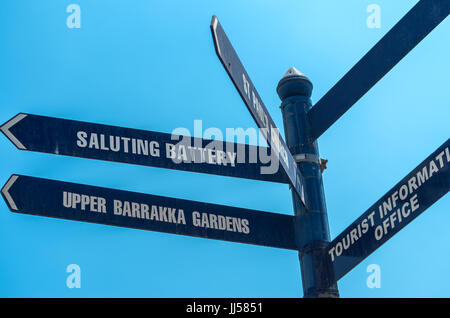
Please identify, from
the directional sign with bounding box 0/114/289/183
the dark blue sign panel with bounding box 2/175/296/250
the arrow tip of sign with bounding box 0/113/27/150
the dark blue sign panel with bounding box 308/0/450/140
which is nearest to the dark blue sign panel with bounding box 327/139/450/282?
the dark blue sign panel with bounding box 2/175/296/250

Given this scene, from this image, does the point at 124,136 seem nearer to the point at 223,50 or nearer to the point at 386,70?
the point at 223,50

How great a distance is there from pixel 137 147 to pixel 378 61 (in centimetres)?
207

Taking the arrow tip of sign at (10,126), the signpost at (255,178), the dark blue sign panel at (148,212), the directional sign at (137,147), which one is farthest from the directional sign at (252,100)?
the arrow tip of sign at (10,126)

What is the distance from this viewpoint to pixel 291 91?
5641mm

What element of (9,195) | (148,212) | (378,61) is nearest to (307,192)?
(378,61)

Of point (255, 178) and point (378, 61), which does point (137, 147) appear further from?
point (378, 61)

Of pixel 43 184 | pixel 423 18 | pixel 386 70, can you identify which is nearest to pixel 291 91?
pixel 386 70

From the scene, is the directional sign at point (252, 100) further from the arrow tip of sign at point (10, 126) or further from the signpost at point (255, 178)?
the arrow tip of sign at point (10, 126)

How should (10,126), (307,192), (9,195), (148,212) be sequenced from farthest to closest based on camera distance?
(307,192)
(148,212)
(10,126)
(9,195)

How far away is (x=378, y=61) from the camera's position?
5.03 m

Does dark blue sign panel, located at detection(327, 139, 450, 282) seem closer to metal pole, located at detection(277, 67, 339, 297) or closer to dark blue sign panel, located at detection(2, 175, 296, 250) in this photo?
metal pole, located at detection(277, 67, 339, 297)

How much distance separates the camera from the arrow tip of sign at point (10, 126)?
473cm

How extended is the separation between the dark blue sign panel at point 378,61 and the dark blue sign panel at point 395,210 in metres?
0.82
